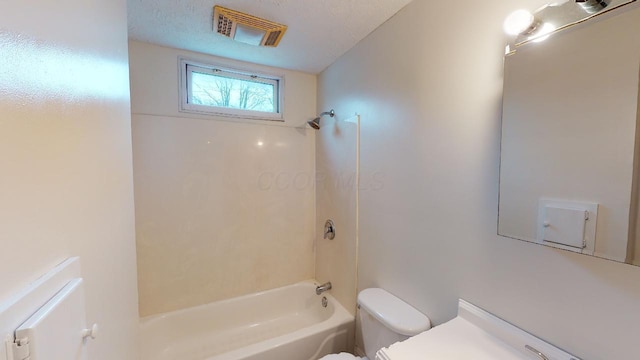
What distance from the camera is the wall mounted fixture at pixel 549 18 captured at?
28.4 inches

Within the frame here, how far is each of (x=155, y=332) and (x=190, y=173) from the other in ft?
4.13

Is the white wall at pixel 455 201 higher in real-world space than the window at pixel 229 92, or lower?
lower

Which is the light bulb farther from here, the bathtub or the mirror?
the bathtub

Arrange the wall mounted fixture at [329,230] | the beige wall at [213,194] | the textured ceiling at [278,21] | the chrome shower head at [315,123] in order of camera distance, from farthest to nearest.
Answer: the chrome shower head at [315,123] → the wall mounted fixture at [329,230] → the beige wall at [213,194] → the textured ceiling at [278,21]

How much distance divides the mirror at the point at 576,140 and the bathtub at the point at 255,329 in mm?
1410

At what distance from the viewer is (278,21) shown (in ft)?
5.04

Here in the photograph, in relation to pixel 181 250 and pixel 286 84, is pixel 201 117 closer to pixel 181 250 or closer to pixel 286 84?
pixel 286 84

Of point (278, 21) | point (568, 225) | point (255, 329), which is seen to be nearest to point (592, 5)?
point (568, 225)

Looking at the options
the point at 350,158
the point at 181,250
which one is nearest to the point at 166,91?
the point at 181,250

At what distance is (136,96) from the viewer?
180 cm

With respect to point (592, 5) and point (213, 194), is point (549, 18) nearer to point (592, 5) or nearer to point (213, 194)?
point (592, 5)

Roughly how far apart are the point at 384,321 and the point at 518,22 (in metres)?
1.42

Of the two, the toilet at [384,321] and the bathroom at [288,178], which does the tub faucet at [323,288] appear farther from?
the toilet at [384,321]

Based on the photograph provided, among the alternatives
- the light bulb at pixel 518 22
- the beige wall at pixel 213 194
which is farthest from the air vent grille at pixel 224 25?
the light bulb at pixel 518 22
